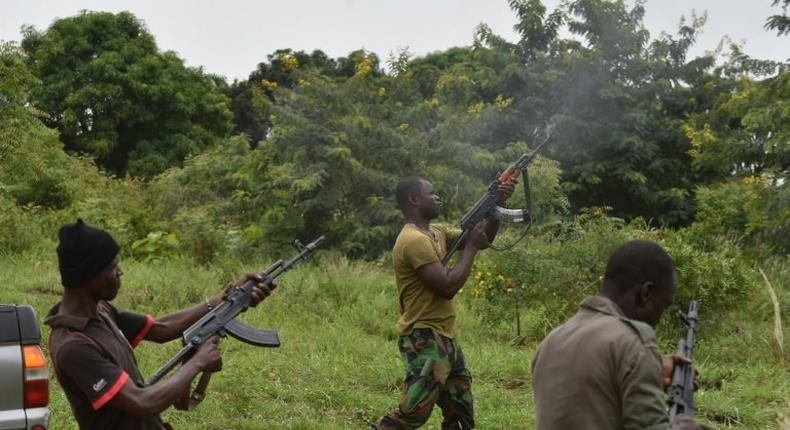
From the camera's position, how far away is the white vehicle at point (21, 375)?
4074 mm

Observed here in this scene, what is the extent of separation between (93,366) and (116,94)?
2673 cm

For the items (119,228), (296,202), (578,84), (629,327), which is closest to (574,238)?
(296,202)

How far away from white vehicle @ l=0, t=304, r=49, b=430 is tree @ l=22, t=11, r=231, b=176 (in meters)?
24.8

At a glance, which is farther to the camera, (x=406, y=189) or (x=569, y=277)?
(x=569, y=277)

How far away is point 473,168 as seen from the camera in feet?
55.3

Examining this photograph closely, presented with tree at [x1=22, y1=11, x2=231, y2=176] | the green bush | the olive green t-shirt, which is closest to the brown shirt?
the olive green t-shirt

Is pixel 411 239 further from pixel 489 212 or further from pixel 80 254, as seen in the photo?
pixel 80 254

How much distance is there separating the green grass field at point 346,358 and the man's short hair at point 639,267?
7.00 feet

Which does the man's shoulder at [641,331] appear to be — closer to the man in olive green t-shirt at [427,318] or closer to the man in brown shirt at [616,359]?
the man in brown shirt at [616,359]

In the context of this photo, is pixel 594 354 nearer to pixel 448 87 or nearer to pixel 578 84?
pixel 448 87

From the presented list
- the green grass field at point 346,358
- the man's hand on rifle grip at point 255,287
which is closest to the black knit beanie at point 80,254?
the man's hand on rifle grip at point 255,287

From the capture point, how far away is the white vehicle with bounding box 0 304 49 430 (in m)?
4.07

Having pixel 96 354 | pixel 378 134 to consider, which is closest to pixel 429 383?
pixel 96 354

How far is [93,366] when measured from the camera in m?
3.20
